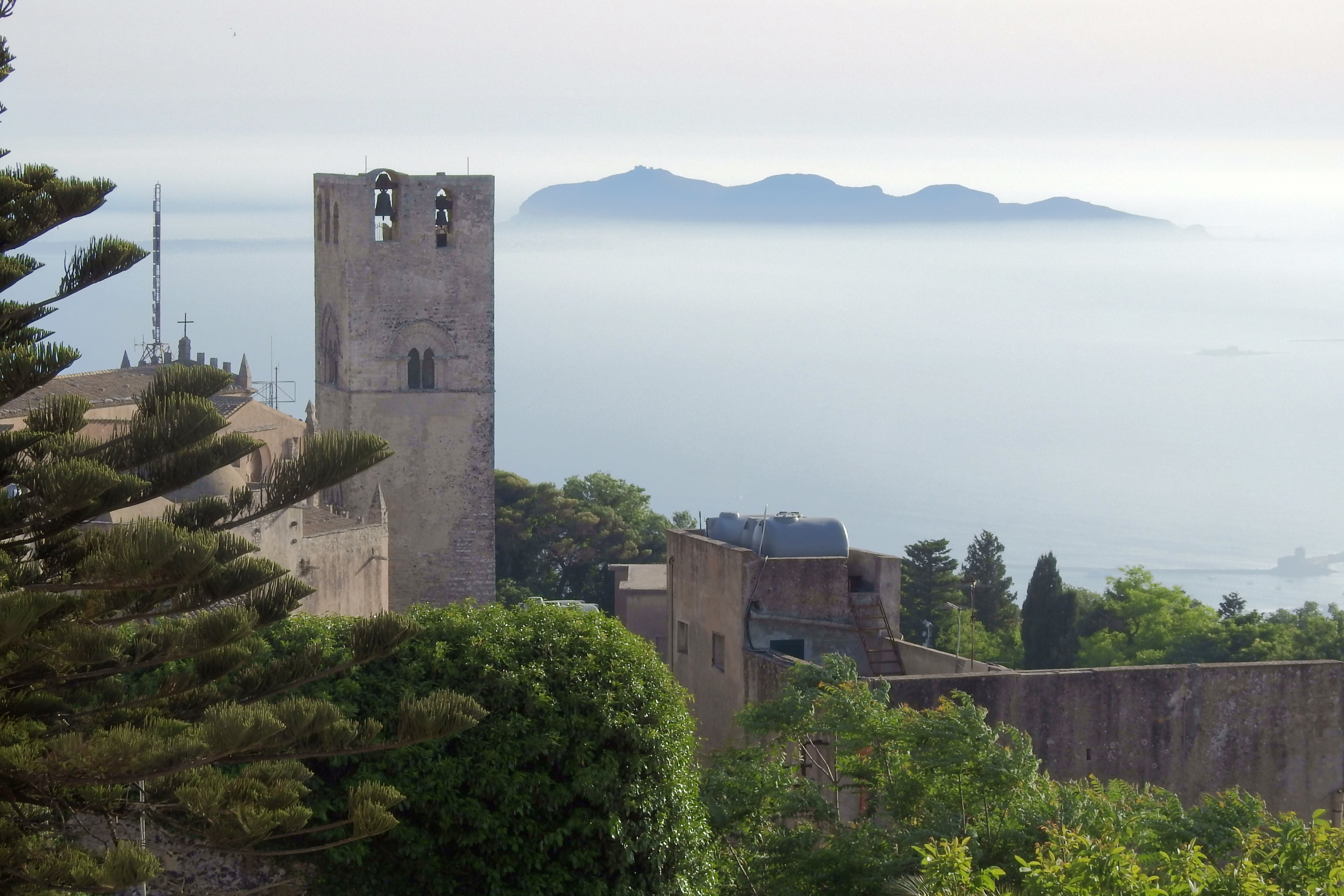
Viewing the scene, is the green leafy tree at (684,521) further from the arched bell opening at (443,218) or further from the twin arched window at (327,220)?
the arched bell opening at (443,218)

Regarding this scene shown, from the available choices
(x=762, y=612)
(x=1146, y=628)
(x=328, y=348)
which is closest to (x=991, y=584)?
(x=1146, y=628)

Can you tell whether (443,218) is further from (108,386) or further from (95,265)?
(95,265)

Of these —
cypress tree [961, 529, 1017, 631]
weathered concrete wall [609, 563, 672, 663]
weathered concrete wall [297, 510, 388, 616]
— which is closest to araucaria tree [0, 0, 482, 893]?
weathered concrete wall [297, 510, 388, 616]

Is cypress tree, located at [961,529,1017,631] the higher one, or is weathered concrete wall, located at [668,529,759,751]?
weathered concrete wall, located at [668,529,759,751]

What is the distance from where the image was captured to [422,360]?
31797 mm

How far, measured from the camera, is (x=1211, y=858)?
11219 millimetres

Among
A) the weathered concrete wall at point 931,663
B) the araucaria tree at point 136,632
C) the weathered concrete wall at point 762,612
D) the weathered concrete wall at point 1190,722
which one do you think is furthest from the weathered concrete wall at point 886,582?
the araucaria tree at point 136,632

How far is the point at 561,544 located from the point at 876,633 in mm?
24857

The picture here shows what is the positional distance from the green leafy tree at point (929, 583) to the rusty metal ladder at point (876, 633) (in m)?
20.5

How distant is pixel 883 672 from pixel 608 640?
6315 millimetres

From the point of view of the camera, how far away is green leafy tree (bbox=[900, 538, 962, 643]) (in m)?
39.6

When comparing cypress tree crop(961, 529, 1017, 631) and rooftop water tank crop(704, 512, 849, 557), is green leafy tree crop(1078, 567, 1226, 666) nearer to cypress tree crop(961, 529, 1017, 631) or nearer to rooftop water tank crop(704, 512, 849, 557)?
cypress tree crop(961, 529, 1017, 631)

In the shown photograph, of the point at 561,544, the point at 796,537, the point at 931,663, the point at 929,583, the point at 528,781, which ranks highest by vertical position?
the point at 796,537

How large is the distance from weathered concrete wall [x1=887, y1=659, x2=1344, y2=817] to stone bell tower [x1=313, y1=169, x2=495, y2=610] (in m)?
17.1
